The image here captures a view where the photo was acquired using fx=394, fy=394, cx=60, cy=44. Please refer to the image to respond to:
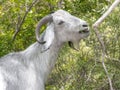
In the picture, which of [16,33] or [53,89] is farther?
[53,89]

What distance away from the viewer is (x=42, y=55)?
5.78m

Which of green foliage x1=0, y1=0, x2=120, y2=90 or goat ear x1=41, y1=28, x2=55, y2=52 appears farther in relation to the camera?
green foliage x1=0, y1=0, x2=120, y2=90

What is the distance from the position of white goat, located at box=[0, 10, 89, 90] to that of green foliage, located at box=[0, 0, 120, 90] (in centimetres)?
143

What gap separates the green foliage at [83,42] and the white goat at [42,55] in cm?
143

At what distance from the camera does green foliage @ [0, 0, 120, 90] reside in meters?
7.29

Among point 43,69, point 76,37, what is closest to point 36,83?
point 43,69

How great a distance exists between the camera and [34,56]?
18.9 ft

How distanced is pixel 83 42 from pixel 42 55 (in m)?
2.55

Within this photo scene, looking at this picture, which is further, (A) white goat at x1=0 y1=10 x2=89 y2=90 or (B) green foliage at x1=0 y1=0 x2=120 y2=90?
(B) green foliage at x1=0 y1=0 x2=120 y2=90

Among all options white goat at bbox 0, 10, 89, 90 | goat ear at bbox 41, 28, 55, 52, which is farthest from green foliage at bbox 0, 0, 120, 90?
goat ear at bbox 41, 28, 55, 52

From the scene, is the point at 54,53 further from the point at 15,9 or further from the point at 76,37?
the point at 15,9

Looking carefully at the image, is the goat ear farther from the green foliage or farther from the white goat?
the green foliage

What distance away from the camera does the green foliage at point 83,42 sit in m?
7.29

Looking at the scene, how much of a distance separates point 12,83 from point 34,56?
0.57 m
